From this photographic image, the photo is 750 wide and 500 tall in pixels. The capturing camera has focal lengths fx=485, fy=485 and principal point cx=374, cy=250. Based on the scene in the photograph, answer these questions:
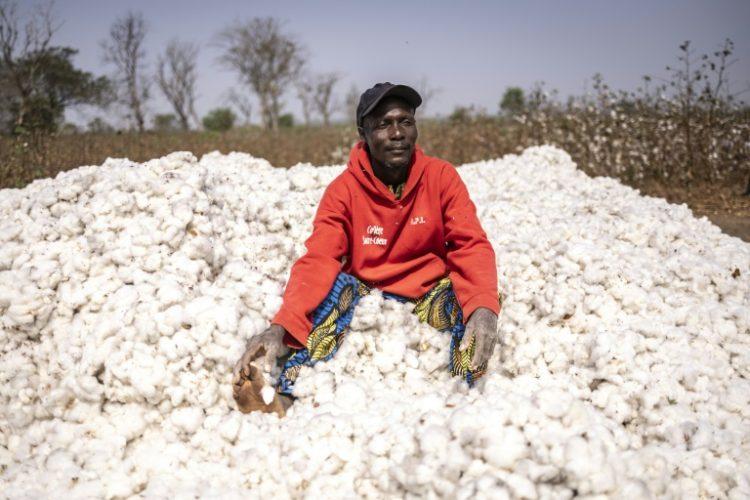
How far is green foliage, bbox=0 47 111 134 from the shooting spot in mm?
6972

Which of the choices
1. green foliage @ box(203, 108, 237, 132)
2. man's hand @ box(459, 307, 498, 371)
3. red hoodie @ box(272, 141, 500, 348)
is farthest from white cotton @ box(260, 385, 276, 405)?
green foliage @ box(203, 108, 237, 132)

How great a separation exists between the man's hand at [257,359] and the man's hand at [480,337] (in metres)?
0.73

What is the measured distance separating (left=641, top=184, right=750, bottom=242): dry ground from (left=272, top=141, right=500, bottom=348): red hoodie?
371 cm

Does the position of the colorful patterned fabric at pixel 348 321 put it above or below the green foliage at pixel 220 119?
below

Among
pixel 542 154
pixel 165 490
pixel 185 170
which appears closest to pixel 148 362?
pixel 165 490

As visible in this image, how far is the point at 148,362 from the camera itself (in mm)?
1851

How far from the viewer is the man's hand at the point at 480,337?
186 cm

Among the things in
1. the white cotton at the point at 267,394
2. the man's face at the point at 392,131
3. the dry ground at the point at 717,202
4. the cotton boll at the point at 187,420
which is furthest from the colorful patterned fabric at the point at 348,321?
the dry ground at the point at 717,202

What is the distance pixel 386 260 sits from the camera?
2.46m

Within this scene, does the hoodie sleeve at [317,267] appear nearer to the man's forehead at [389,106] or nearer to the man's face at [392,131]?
the man's face at [392,131]

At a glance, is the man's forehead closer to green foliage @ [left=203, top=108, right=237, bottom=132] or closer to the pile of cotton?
the pile of cotton

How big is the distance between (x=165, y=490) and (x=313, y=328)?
804mm

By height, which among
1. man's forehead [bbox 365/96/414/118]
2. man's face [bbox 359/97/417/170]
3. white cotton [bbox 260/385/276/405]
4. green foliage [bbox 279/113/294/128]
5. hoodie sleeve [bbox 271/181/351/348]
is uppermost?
green foliage [bbox 279/113/294/128]

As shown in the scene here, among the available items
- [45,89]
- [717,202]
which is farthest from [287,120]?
[717,202]
